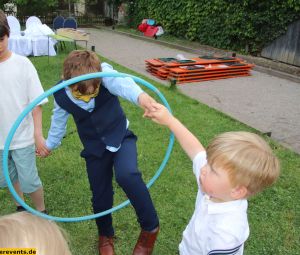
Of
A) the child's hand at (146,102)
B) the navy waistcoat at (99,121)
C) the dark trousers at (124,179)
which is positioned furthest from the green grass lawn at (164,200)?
the child's hand at (146,102)

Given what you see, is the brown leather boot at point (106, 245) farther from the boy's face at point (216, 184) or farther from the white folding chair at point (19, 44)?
the white folding chair at point (19, 44)

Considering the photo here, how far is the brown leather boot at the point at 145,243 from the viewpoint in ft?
9.96

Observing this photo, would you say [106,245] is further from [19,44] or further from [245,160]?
[19,44]

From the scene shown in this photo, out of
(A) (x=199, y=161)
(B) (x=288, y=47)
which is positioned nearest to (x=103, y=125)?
(A) (x=199, y=161)

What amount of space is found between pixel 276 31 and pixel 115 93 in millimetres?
9861

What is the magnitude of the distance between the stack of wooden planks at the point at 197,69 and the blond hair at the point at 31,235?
8.12 metres

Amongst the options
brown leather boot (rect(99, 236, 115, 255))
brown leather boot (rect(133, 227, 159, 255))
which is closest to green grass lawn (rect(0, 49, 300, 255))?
brown leather boot (rect(99, 236, 115, 255))

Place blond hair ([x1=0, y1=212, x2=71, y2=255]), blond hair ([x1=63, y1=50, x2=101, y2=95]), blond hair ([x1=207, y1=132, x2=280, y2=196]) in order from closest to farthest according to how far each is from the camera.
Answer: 1. blond hair ([x1=0, y1=212, x2=71, y2=255])
2. blond hair ([x1=207, y1=132, x2=280, y2=196])
3. blond hair ([x1=63, y1=50, x2=101, y2=95])

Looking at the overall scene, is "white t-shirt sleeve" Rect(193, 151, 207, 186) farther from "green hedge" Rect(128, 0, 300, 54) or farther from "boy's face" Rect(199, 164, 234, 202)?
"green hedge" Rect(128, 0, 300, 54)

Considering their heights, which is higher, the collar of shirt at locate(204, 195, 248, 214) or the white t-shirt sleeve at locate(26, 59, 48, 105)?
the white t-shirt sleeve at locate(26, 59, 48, 105)

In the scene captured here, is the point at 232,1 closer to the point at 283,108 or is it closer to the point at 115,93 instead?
the point at 283,108

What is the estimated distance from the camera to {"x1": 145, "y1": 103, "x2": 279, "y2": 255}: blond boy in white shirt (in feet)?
5.74

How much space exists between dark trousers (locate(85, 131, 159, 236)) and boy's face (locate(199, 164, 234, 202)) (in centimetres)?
88

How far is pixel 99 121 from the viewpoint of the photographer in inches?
105
